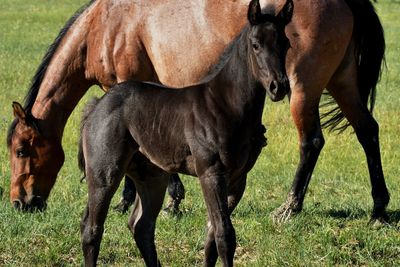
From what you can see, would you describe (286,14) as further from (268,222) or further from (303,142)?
(303,142)

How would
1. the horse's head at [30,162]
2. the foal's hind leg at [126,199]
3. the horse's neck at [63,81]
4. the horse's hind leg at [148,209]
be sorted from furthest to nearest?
1. the foal's hind leg at [126,199]
2. the horse's neck at [63,81]
3. the horse's head at [30,162]
4. the horse's hind leg at [148,209]

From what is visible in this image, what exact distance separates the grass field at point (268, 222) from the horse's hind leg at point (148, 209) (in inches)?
15.8

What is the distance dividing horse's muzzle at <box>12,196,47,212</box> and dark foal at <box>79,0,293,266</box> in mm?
1955

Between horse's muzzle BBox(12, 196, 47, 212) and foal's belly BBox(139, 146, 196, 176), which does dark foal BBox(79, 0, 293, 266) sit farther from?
horse's muzzle BBox(12, 196, 47, 212)

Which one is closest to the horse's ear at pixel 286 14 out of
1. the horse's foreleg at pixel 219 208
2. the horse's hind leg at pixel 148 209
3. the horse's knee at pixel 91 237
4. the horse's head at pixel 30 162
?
the horse's foreleg at pixel 219 208

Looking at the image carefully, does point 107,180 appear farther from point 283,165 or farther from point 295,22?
point 283,165

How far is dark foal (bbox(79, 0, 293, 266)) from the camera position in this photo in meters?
5.05

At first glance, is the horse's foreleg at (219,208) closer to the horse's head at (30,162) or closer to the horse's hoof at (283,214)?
the horse's hoof at (283,214)

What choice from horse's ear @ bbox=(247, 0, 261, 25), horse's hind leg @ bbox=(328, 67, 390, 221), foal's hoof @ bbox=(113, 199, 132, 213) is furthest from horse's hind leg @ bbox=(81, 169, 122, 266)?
horse's hind leg @ bbox=(328, 67, 390, 221)

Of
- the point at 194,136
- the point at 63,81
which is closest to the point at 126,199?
the point at 63,81

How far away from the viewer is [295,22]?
754 cm

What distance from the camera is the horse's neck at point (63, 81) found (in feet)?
26.4

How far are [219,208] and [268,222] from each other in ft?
6.30

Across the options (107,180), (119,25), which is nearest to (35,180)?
(119,25)
